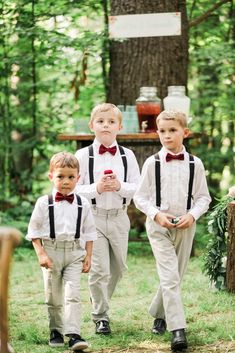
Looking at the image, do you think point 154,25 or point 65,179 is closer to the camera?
point 65,179

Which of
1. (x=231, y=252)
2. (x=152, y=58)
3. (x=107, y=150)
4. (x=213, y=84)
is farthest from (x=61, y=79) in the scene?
(x=107, y=150)

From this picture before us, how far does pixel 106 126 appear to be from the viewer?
16.5 ft

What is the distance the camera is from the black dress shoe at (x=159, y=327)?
4952 mm

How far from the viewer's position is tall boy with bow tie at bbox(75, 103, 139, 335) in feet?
16.3

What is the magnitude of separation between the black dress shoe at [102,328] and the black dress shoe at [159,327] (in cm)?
31

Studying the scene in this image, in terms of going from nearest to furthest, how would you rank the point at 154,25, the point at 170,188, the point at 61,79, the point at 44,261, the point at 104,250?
the point at 44,261, the point at 170,188, the point at 104,250, the point at 154,25, the point at 61,79

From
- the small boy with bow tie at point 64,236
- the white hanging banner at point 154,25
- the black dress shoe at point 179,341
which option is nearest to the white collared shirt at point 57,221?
the small boy with bow tie at point 64,236

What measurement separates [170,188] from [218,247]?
5.81 feet

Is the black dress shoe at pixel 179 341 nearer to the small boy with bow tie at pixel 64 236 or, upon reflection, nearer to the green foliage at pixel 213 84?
the small boy with bow tie at pixel 64 236

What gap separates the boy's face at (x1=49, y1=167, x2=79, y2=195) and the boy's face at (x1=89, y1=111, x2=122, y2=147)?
0.55 meters

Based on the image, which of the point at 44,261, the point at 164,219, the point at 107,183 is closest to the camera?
the point at 44,261

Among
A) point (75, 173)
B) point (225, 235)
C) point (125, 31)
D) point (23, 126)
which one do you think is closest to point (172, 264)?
point (75, 173)

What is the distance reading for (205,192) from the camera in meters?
4.79

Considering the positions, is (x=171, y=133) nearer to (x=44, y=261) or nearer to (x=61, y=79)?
(x=44, y=261)
